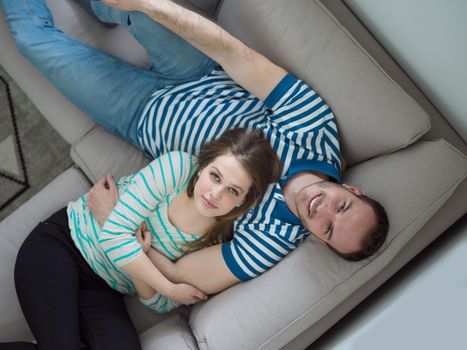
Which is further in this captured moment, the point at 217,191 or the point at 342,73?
the point at 342,73

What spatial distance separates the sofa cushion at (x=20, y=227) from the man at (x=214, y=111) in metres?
0.20

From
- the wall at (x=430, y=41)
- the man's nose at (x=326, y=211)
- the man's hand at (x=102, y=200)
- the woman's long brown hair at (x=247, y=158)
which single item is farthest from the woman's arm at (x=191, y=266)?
the wall at (x=430, y=41)

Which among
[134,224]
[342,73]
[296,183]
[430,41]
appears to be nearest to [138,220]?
[134,224]

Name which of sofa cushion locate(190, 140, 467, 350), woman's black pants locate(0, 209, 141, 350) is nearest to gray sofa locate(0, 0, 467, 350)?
sofa cushion locate(190, 140, 467, 350)

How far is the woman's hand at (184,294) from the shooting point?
133 centimetres

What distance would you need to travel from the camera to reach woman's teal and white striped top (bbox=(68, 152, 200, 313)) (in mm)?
1290

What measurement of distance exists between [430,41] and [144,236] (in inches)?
38.7

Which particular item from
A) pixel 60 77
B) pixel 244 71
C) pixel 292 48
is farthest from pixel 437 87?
pixel 60 77

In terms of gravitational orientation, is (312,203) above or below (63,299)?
above

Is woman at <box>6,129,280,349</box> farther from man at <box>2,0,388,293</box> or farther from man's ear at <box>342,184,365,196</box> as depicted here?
man's ear at <box>342,184,365,196</box>

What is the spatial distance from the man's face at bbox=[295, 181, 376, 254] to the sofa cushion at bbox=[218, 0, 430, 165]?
177 mm

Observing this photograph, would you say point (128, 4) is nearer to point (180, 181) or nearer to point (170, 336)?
point (180, 181)

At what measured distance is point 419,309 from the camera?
1134 mm

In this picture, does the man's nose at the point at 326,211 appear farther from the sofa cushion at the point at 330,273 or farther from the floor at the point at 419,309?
the floor at the point at 419,309
